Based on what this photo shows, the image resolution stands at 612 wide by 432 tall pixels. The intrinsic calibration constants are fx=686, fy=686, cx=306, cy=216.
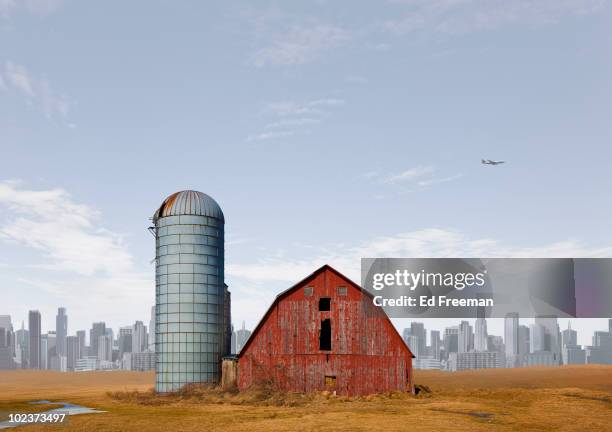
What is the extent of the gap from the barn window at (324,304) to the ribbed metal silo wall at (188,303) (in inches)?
271

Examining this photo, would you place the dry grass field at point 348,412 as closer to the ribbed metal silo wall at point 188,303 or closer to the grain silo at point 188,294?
the ribbed metal silo wall at point 188,303

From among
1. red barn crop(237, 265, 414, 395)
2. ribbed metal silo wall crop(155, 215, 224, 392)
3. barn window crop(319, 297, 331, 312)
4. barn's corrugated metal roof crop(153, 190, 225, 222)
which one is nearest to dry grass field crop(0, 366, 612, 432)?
red barn crop(237, 265, 414, 395)

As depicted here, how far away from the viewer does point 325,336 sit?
46.7 meters

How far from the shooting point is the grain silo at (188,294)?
44.7 metres

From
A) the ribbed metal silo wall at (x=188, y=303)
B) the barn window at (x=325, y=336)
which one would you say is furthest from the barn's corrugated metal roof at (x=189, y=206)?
the barn window at (x=325, y=336)

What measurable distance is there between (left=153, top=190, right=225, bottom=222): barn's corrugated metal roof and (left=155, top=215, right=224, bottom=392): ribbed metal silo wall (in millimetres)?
379

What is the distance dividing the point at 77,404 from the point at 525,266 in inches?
1251

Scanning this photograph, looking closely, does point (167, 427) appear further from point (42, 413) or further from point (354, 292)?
point (354, 292)

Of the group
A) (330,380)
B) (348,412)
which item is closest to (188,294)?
(330,380)

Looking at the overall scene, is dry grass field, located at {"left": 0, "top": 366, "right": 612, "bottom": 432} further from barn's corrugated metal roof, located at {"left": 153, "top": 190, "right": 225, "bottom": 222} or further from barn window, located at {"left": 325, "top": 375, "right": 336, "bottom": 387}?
barn's corrugated metal roof, located at {"left": 153, "top": 190, "right": 225, "bottom": 222}

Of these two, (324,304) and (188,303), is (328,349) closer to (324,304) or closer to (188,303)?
(324,304)

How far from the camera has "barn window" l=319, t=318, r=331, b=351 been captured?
45844mm

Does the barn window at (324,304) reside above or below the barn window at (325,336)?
above

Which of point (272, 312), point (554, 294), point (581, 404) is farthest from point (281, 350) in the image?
point (554, 294)
